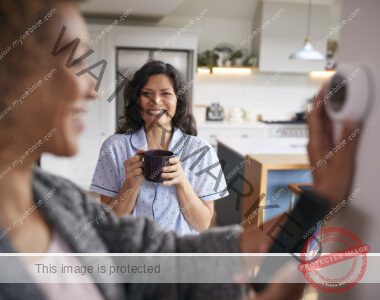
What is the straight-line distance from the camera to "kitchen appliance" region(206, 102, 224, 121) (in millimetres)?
2205

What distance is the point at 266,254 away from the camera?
301mm

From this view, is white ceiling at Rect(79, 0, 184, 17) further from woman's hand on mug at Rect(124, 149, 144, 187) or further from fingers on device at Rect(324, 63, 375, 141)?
fingers on device at Rect(324, 63, 375, 141)

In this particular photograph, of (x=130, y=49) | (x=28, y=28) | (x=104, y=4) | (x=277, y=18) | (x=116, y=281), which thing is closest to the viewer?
(x=28, y=28)

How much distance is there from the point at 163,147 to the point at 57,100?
0.98 feet

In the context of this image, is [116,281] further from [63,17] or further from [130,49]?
[130,49]

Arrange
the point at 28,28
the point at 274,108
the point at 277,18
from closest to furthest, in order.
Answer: the point at 28,28
the point at 277,18
the point at 274,108

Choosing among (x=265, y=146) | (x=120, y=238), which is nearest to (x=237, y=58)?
(x=265, y=146)

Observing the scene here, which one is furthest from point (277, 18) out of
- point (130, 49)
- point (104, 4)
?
point (104, 4)

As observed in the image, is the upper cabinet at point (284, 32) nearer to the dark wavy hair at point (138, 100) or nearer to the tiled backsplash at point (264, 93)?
the tiled backsplash at point (264, 93)

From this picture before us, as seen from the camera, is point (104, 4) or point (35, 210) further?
point (104, 4)

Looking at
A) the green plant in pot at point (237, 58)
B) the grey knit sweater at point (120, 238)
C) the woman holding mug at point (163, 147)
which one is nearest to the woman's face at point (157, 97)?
the woman holding mug at point (163, 147)

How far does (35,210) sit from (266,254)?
0.60 ft

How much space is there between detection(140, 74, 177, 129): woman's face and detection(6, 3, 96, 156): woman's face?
0.24 metres

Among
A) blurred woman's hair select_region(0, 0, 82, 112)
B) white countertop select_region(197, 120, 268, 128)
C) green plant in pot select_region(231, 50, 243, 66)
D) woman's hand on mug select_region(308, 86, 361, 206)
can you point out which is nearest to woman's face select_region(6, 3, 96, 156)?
blurred woman's hair select_region(0, 0, 82, 112)
